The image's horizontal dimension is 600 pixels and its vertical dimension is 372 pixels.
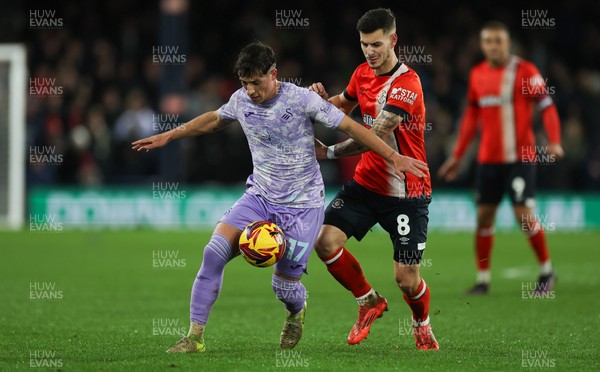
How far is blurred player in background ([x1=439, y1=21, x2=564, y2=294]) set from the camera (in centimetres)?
1217

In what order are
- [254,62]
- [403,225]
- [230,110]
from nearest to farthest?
1. [254,62]
2. [230,110]
3. [403,225]

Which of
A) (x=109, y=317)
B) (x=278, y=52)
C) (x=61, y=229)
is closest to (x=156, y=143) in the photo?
(x=109, y=317)

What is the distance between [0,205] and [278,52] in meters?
6.63

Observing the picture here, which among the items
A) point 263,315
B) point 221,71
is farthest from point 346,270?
point 221,71

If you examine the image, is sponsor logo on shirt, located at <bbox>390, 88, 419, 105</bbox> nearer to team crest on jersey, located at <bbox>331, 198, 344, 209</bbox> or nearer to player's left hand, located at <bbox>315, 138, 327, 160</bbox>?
player's left hand, located at <bbox>315, 138, 327, 160</bbox>

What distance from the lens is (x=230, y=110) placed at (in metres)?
7.80

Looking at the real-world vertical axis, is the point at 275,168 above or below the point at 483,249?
above

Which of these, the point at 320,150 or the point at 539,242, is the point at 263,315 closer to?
the point at 320,150

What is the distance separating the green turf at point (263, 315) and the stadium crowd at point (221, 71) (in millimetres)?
3785

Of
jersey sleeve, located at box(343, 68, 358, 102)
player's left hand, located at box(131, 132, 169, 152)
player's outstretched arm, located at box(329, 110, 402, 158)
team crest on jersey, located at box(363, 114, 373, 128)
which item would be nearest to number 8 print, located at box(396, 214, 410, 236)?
player's outstretched arm, located at box(329, 110, 402, 158)

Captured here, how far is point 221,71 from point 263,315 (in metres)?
14.8

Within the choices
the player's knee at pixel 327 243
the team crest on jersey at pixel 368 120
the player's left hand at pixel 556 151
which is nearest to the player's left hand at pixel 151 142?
the player's knee at pixel 327 243

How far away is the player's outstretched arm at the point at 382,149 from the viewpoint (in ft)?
24.2

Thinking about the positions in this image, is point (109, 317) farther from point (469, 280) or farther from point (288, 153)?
point (469, 280)
